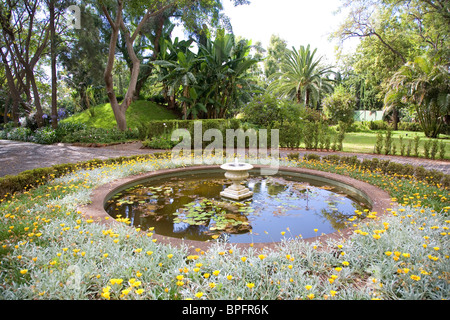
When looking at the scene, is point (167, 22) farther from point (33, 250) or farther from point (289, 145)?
point (33, 250)

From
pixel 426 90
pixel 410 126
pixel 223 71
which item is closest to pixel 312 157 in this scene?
pixel 426 90

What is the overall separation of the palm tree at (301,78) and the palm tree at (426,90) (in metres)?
7.70

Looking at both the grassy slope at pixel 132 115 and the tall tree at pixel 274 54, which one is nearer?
the grassy slope at pixel 132 115

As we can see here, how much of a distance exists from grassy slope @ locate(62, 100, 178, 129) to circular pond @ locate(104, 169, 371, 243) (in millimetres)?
14530

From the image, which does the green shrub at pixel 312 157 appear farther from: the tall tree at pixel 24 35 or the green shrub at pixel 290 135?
the tall tree at pixel 24 35

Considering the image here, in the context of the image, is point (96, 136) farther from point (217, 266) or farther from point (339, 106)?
point (339, 106)

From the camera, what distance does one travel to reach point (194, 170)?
760 cm

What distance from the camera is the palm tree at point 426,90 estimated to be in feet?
43.6

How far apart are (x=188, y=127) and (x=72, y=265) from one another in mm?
10648

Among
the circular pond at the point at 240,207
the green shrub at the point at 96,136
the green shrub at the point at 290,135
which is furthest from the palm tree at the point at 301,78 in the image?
the circular pond at the point at 240,207

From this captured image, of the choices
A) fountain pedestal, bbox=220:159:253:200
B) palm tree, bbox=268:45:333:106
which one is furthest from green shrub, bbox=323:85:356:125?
fountain pedestal, bbox=220:159:253:200

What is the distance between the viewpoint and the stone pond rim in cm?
308

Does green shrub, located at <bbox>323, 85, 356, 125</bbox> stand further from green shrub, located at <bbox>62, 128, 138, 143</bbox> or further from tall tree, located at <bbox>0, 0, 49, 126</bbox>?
tall tree, located at <bbox>0, 0, 49, 126</bbox>
